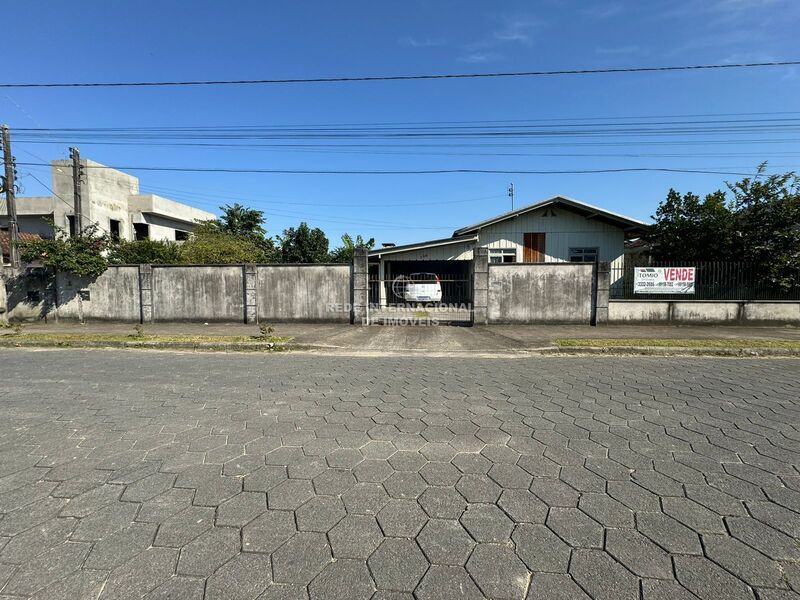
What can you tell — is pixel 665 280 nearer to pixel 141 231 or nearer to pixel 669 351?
pixel 669 351

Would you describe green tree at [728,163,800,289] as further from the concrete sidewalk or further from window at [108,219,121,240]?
window at [108,219,121,240]

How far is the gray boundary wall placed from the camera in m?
12.9

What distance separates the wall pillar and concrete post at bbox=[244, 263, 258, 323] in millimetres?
11005

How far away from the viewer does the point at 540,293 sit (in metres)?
12.7

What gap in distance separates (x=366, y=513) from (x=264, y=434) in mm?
1694

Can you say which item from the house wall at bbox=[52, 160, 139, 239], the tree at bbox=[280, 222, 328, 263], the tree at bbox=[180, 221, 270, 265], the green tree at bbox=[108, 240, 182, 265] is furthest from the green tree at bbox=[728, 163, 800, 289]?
the house wall at bbox=[52, 160, 139, 239]

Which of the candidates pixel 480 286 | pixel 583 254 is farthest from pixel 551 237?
pixel 480 286

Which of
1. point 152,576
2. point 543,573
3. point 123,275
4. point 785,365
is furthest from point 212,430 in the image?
point 123,275

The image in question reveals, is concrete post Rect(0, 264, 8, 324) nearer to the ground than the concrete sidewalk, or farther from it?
farther from it

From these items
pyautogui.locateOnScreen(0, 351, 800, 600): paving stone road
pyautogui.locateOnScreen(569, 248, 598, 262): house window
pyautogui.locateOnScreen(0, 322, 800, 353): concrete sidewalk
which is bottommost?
pyautogui.locateOnScreen(0, 351, 800, 600): paving stone road

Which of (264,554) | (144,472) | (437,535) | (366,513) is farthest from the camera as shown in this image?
(144,472)

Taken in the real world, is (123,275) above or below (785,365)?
above

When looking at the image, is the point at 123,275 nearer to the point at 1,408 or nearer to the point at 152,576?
the point at 1,408

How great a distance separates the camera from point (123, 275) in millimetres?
13445
